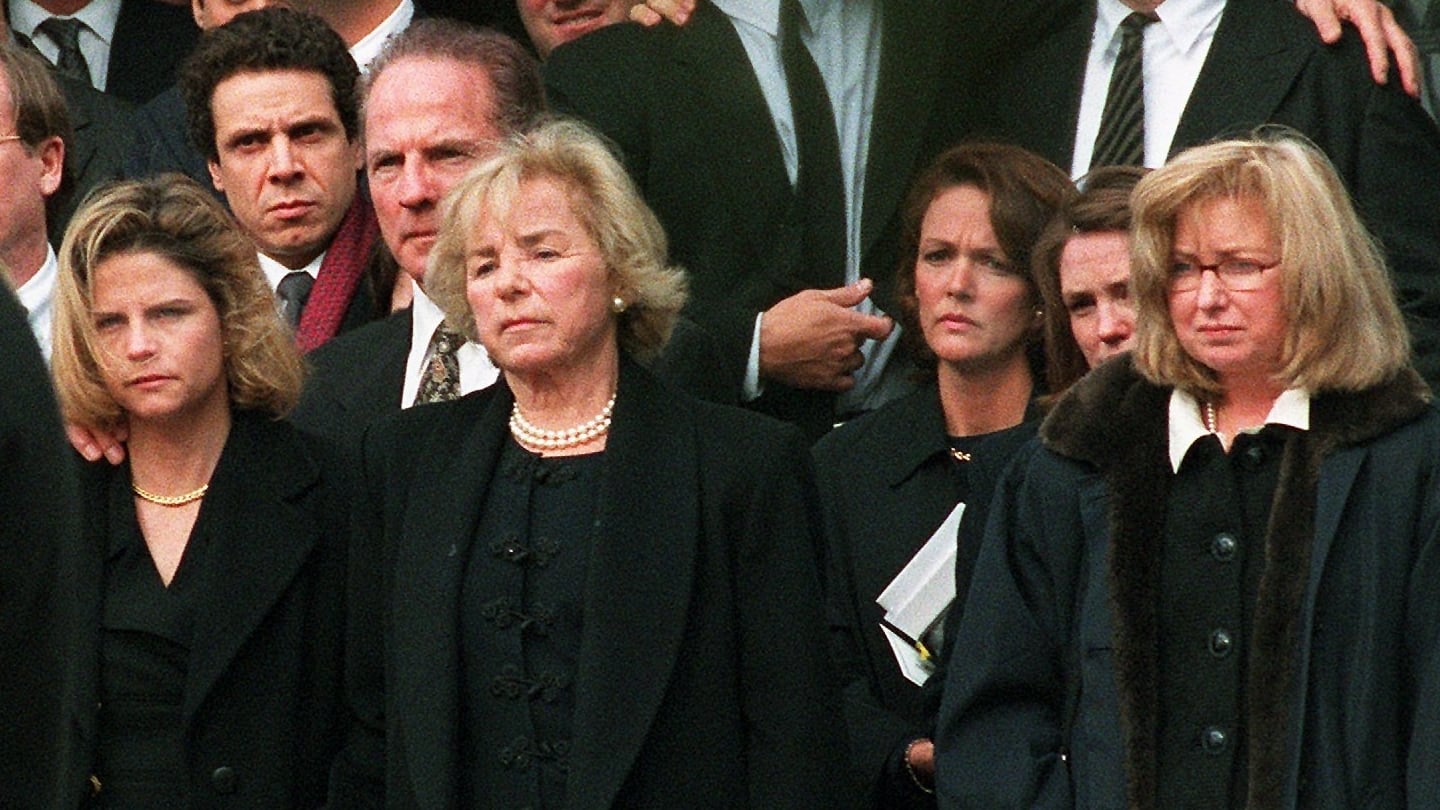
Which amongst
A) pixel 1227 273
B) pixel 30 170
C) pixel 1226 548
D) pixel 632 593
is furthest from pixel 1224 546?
pixel 30 170

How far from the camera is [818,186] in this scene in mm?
6355

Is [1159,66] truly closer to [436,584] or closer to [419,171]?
[419,171]

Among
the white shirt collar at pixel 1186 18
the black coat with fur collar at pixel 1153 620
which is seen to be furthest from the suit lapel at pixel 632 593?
the white shirt collar at pixel 1186 18

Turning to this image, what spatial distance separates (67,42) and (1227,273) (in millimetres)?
4055

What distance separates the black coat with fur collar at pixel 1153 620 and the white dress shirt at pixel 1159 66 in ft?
5.19

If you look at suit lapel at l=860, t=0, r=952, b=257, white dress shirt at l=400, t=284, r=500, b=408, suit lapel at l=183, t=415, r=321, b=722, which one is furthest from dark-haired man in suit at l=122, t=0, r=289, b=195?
suit lapel at l=183, t=415, r=321, b=722

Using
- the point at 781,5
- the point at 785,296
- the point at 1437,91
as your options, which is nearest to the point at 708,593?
the point at 785,296

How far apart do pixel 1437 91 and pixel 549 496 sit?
3.16 meters

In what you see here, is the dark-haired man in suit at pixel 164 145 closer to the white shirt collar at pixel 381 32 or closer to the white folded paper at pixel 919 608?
the white shirt collar at pixel 381 32

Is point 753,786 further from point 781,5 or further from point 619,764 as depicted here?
point 781,5

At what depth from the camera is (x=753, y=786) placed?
4.62 metres

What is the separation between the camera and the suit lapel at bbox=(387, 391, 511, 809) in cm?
460

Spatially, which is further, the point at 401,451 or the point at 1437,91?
the point at 1437,91

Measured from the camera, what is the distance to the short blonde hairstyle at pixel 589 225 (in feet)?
16.1
